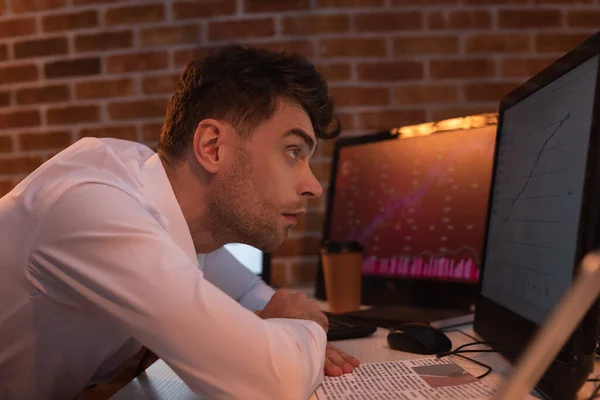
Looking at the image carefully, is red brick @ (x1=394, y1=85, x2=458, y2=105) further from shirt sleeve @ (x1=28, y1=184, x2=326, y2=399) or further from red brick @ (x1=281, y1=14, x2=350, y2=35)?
shirt sleeve @ (x1=28, y1=184, x2=326, y2=399)

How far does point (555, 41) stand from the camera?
1.66m

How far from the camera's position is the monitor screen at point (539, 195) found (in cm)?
63

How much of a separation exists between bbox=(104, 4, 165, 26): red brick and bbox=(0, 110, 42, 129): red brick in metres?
0.43

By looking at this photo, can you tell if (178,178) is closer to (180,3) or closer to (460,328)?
(460,328)

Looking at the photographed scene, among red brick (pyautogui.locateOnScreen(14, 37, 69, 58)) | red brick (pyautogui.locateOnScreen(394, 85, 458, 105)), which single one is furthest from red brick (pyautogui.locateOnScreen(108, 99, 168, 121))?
red brick (pyautogui.locateOnScreen(394, 85, 458, 105))

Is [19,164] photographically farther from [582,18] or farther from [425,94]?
[582,18]

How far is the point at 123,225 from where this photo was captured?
2.06 feet

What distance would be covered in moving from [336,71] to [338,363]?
1136 millimetres

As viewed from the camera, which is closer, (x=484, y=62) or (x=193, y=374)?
(x=193, y=374)

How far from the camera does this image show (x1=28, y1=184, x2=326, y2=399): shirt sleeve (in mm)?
590

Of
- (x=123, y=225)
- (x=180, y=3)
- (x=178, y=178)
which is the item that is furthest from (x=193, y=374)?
(x=180, y=3)

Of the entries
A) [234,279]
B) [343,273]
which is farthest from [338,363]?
[234,279]

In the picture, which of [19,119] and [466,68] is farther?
[19,119]

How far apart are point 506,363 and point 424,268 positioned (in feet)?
1.74
